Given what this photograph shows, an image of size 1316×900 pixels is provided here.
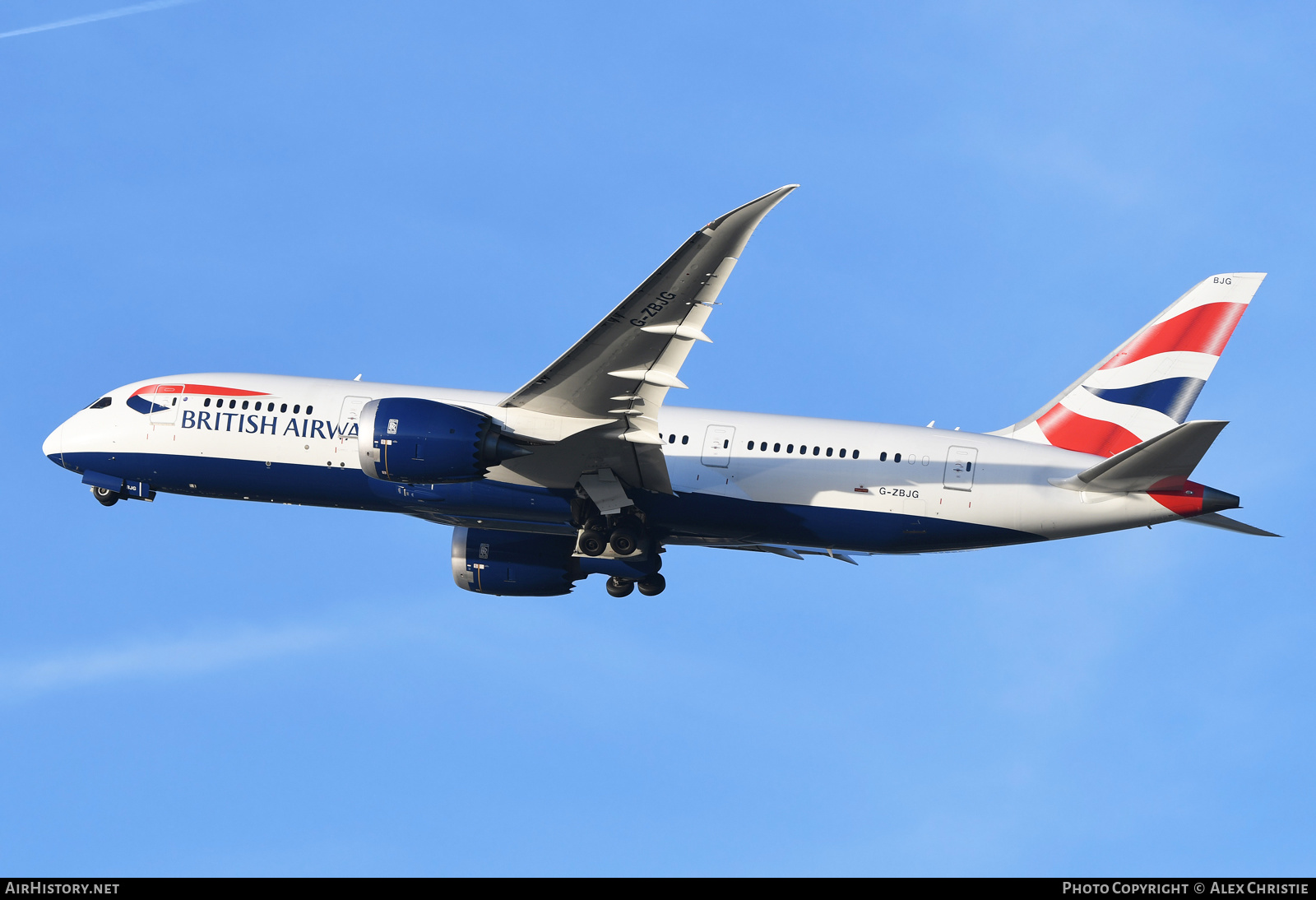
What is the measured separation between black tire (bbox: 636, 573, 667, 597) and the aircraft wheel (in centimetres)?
1449

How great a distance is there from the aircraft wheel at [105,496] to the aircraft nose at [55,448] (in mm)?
1326

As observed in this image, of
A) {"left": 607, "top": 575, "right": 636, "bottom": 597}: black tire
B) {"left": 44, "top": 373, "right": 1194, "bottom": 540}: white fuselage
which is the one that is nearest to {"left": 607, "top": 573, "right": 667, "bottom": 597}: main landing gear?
{"left": 607, "top": 575, "right": 636, "bottom": 597}: black tire

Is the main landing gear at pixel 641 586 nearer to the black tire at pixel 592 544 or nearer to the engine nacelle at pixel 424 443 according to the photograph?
the black tire at pixel 592 544

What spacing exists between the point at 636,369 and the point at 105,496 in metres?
16.7

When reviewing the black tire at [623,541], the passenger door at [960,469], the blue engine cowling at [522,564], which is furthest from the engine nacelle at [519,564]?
the passenger door at [960,469]

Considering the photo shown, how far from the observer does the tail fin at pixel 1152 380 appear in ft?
115

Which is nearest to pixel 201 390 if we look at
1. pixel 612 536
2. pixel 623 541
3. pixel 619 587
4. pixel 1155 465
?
pixel 612 536

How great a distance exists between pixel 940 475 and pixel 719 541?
607 centimetres

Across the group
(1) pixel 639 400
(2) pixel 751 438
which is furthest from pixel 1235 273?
(1) pixel 639 400

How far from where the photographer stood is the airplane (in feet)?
99.9

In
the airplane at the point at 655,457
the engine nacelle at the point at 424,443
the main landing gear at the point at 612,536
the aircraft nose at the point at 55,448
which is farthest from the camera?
the aircraft nose at the point at 55,448

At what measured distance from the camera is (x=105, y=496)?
121ft

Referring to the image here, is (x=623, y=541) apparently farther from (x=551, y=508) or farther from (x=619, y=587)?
(x=619, y=587)

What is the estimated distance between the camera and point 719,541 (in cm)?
3550
